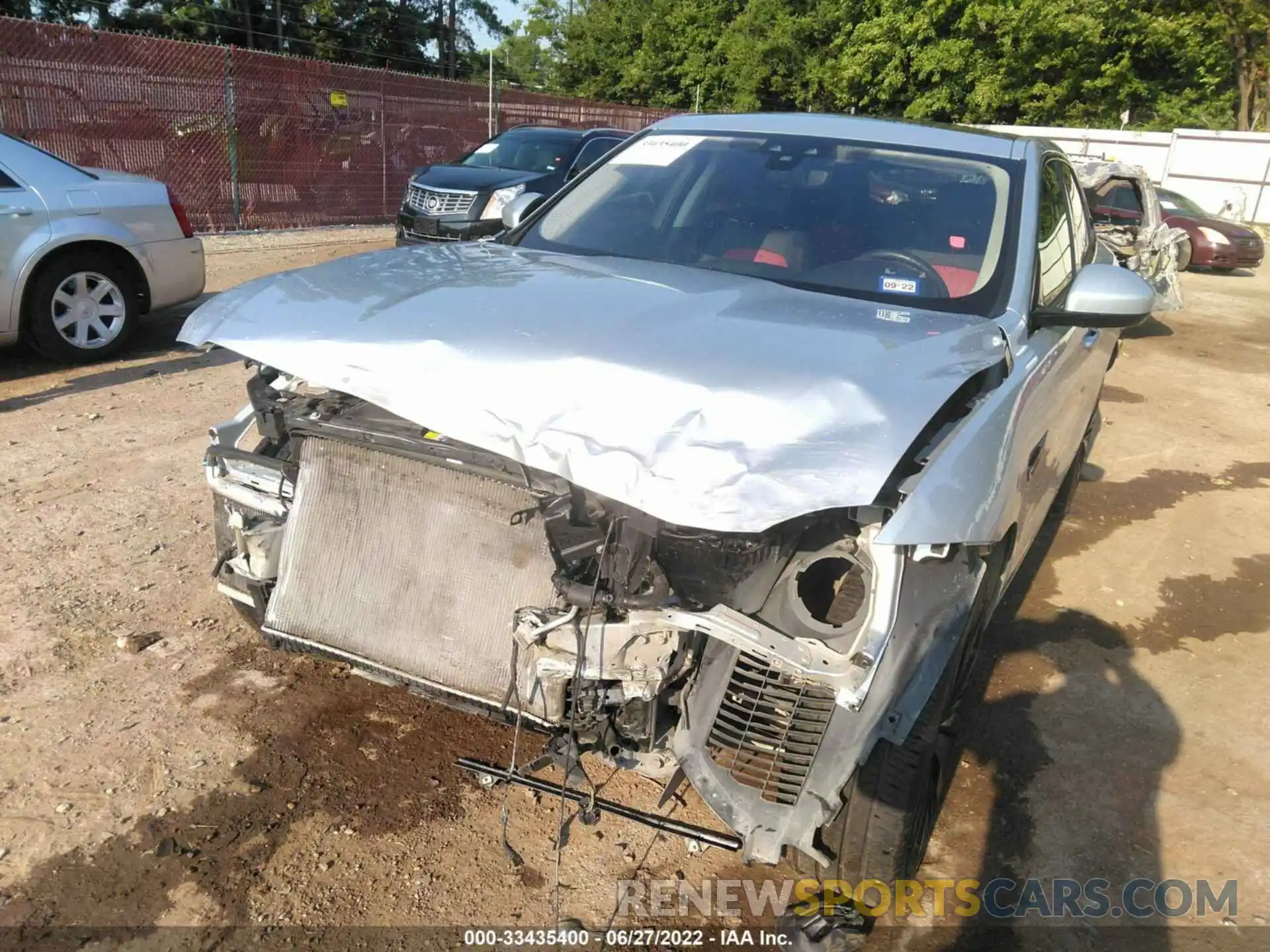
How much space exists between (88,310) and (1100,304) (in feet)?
20.9

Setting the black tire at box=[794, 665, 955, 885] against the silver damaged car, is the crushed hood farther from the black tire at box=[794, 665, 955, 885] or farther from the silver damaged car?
the black tire at box=[794, 665, 955, 885]

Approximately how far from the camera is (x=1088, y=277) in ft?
10.1

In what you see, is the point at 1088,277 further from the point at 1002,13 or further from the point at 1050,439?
the point at 1002,13

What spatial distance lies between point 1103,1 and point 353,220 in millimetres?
25468

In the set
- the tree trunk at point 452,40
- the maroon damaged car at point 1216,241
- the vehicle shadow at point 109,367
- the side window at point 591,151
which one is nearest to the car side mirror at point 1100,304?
the vehicle shadow at point 109,367

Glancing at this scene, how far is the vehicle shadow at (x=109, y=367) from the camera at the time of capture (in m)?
6.01

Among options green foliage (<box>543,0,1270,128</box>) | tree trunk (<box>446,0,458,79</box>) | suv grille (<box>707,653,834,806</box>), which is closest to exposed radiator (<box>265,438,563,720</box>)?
suv grille (<box>707,653,834,806</box>)

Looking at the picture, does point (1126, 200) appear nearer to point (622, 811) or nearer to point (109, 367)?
point (109, 367)

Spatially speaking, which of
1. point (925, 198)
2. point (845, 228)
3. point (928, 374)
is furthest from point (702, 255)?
point (928, 374)

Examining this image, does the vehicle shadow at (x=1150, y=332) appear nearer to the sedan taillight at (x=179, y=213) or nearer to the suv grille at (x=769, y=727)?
the sedan taillight at (x=179, y=213)

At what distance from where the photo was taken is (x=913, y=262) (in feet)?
10.2

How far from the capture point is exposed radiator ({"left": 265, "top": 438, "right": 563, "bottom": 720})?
244 centimetres

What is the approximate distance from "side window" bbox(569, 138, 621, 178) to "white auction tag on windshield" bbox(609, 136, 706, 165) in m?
7.25

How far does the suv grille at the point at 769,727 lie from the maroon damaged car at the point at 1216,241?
55.9 feet
